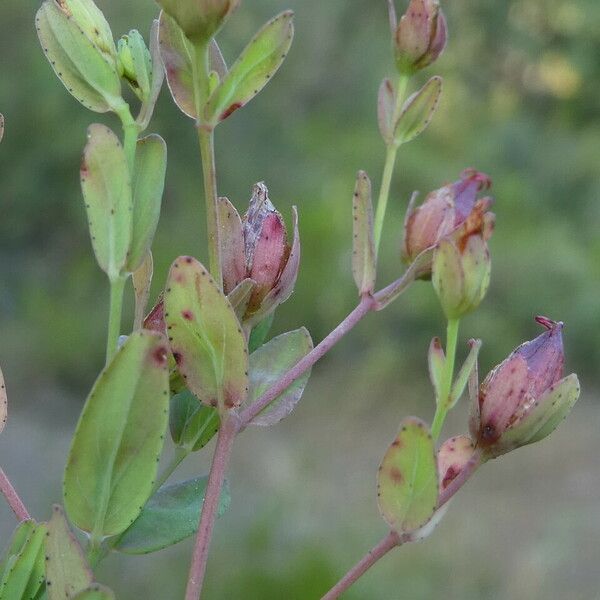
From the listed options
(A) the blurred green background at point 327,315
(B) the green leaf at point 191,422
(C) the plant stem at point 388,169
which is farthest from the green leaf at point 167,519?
(A) the blurred green background at point 327,315

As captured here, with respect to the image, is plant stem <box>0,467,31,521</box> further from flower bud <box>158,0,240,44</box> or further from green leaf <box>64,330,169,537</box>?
flower bud <box>158,0,240,44</box>

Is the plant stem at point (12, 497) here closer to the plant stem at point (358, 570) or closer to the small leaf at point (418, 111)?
the plant stem at point (358, 570)

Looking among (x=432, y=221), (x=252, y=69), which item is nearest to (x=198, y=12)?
(x=252, y=69)

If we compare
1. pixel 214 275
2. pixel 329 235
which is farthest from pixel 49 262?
pixel 214 275

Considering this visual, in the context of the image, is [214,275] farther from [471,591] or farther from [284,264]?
[471,591]

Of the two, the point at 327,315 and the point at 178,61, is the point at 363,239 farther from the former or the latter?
the point at 327,315
